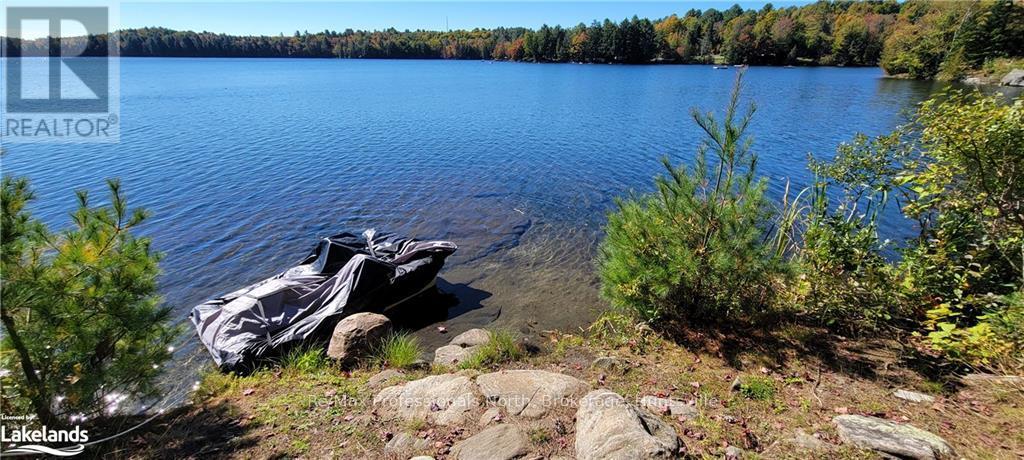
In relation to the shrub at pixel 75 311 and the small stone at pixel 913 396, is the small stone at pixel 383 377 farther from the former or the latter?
the small stone at pixel 913 396

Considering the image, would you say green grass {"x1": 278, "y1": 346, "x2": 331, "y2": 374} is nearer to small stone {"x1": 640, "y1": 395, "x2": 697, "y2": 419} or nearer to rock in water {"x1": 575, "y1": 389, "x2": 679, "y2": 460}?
rock in water {"x1": 575, "y1": 389, "x2": 679, "y2": 460}

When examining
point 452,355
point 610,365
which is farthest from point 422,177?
point 610,365

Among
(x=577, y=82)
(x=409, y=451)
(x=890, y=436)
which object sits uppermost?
(x=577, y=82)

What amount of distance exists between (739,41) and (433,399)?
130118 millimetres

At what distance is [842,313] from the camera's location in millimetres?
7199

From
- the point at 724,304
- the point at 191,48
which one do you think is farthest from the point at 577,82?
the point at 191,48

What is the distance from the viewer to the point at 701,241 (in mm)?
6762

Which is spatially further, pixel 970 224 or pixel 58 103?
pixel 58 103

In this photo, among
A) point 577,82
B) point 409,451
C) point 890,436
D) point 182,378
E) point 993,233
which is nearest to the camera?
point 890,436

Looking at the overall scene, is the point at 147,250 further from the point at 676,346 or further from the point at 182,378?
the point at 676,346

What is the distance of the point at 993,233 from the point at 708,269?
12.3 feet

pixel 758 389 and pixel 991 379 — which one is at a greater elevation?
pixel 991 379

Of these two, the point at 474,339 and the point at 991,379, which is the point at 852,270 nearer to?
the point at 991,379

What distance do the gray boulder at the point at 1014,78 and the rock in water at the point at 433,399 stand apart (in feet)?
241
